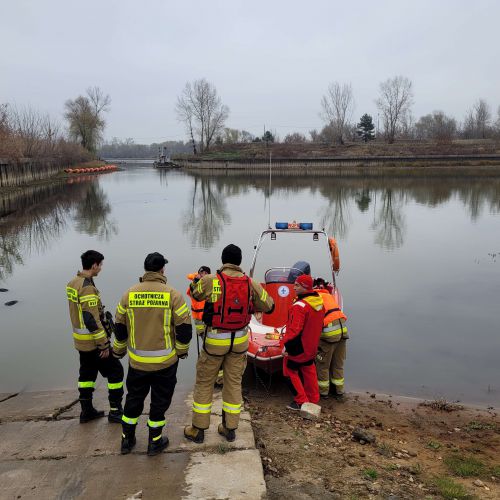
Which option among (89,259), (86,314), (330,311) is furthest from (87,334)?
(330,311)

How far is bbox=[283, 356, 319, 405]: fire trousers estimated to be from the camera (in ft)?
17.4

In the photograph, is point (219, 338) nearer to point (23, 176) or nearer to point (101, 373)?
point (101, 373)

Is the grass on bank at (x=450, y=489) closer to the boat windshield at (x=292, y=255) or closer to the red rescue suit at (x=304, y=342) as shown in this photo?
the red rescue suit at (x=304, y=342)

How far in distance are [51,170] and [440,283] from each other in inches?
2031

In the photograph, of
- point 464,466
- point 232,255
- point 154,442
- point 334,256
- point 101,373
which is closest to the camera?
point 154,442

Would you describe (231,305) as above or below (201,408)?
above

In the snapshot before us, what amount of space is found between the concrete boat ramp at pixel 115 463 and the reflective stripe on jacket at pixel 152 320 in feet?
2.66

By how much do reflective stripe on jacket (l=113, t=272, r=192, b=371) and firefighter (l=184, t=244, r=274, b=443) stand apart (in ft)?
1.16

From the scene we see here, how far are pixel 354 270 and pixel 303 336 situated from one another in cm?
771

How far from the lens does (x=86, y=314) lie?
4348 millimetres

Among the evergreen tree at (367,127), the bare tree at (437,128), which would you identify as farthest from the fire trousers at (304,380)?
the evergreen tree at (367,127)

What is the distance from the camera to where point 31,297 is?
34.0 ft

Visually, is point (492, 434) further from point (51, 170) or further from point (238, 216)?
point (51, 170)

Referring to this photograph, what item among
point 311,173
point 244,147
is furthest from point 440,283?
point 244,147
